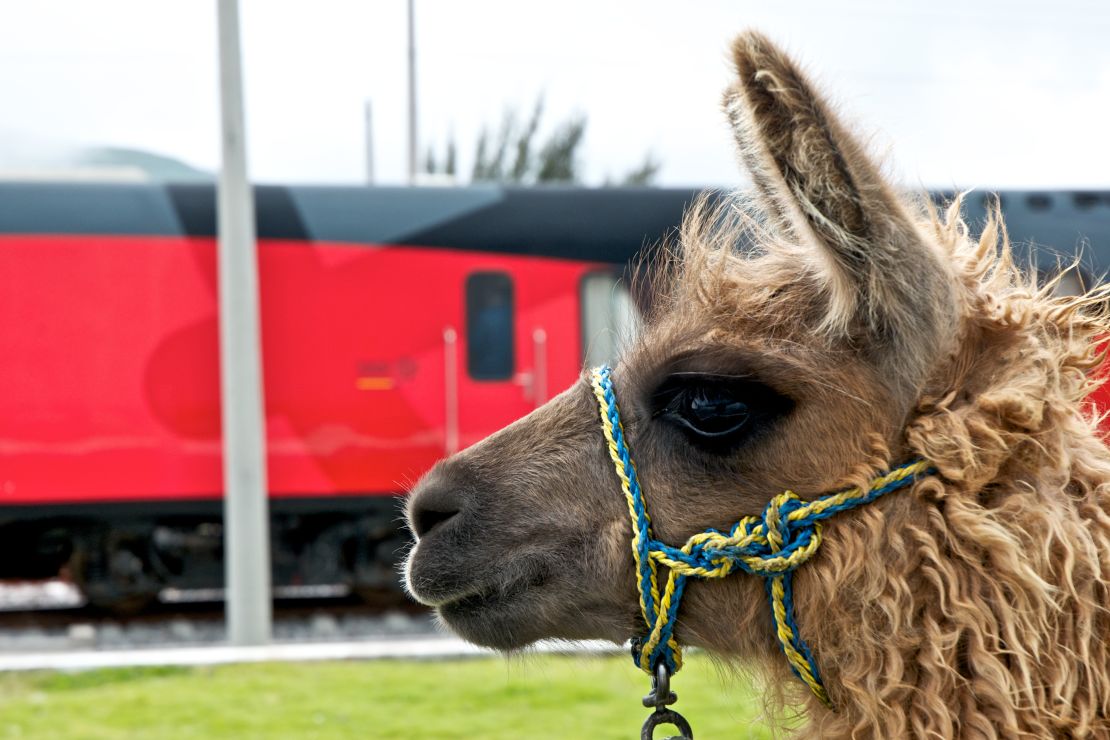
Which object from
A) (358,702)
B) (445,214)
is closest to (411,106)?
(445,214)

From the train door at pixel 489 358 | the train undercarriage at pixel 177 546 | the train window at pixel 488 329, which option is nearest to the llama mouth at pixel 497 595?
the train undercarriage at pixel 177 546

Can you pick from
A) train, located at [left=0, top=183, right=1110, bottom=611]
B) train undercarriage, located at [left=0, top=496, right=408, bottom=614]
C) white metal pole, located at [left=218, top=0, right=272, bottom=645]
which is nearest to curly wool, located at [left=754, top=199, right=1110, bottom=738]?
white metal pole, located at [left=218, top=0, right=272, bottom=645]

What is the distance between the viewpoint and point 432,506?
2.04 m

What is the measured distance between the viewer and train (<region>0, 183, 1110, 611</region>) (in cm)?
918

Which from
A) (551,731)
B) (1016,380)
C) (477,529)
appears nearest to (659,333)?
(477,529)

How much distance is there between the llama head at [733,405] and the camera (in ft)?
5.42

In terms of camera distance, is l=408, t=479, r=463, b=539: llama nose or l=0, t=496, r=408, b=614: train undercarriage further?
l=0, t=496, r=408, b=614: train undercarriage

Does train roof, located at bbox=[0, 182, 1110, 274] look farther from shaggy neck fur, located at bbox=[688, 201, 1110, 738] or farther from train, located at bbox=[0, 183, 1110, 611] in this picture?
shaggy neck fur, located at bbox=[688, 201, 1110, 738]

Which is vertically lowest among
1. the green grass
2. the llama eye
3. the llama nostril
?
the green grass

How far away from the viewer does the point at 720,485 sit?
190cm

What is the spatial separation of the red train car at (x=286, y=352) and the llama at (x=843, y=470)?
23.0 ft

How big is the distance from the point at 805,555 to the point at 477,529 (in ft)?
1.90

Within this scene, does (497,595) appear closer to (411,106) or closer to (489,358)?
(489,358)

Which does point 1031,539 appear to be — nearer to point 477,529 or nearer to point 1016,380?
point 1016,380
